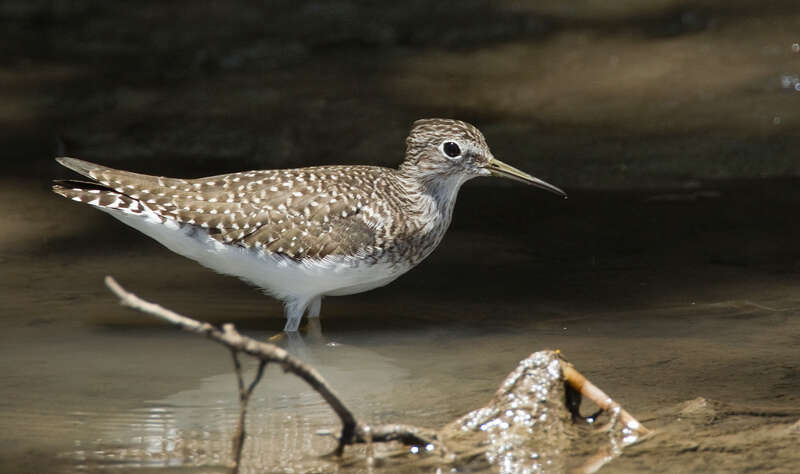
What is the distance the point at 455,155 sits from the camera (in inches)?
319

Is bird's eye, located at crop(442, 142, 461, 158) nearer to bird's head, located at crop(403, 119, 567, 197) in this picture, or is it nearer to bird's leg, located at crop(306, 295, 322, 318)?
bird's head, located at crop(403, 119, 567, 197)

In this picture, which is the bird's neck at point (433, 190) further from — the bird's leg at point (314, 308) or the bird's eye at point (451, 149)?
the bird's leg at point (314, 308)

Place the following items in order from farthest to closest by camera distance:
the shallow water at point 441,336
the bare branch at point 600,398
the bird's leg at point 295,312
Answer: the bird's leg at point 295,312 → the shallow water at point 441,336 → the bare branch at point 600,398

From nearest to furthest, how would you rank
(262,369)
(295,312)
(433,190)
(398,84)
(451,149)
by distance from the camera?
(262,369) → (295,312) → (451,149) → (433,190) → (398,84)

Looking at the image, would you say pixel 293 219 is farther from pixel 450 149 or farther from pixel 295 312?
Answer: pixel 450 149

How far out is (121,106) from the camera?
Answer: 1198 centimetres

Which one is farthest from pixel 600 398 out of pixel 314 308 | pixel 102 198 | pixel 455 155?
pixel 102 198

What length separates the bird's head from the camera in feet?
26.4

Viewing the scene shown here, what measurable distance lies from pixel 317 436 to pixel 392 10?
30.1 ft

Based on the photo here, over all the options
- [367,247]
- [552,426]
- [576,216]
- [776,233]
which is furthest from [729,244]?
[552,426]

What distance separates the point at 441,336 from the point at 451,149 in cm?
130

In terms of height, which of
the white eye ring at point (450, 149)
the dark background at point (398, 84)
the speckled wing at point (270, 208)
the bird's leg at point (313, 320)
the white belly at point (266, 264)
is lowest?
the bird's leg at point (313, 320)

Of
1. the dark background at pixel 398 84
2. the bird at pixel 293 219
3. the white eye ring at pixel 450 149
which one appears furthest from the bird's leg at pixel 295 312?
the dark background at pixel 398 84

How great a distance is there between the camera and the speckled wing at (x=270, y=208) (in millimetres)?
7629
